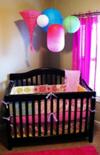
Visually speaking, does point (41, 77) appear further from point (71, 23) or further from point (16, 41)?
point (71, 23)

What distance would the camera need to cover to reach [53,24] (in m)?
2.94

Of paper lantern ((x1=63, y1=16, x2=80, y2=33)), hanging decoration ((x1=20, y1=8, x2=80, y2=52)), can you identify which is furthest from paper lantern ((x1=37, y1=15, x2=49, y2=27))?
paper lantern ((x1=63, y1=16, x2=80, y2=33))

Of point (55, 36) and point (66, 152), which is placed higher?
point (55, 36)

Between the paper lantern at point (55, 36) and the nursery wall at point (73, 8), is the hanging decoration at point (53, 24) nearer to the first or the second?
the paper lantern at point (55, 36)

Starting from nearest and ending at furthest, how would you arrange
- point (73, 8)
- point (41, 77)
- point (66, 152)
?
point (66, 152)
point (73, 8)
point (41, 77)

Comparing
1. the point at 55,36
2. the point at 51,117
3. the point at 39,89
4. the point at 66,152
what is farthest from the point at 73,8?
the point at 66,152

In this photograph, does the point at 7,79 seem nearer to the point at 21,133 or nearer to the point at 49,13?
the point at 21,133

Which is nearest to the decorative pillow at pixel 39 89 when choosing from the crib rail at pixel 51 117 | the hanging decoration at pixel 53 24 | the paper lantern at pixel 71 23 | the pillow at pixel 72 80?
Answer: the pillow at pixel 72 80

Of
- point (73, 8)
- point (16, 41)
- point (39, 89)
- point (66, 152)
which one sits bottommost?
point (66, 152)

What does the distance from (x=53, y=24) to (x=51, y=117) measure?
129cm

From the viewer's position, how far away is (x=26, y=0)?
Result: 3.39m

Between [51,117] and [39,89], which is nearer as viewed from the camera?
[51,117]

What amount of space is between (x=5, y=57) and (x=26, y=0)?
39.6 inches

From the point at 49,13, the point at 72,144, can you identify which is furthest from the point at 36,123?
the point at 49,13
